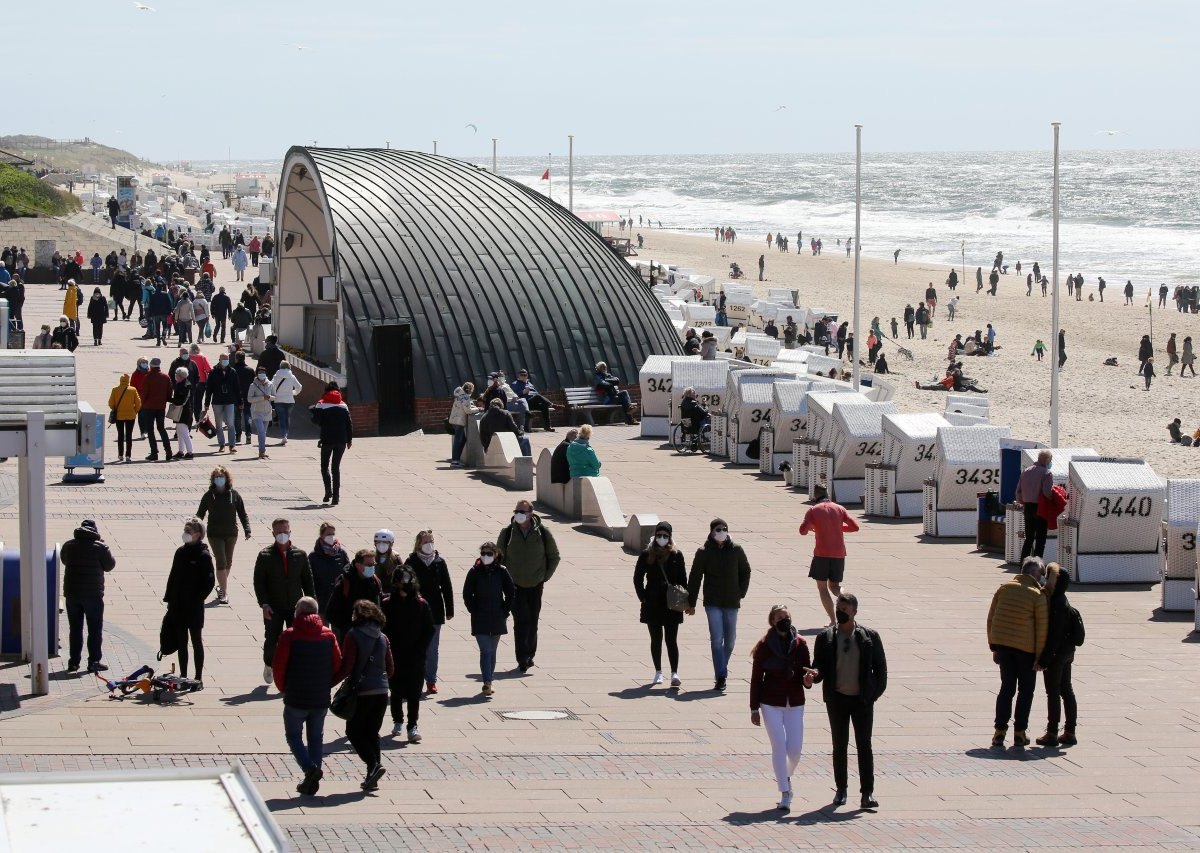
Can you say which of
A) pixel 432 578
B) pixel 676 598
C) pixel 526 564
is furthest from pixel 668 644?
pixel 432 578

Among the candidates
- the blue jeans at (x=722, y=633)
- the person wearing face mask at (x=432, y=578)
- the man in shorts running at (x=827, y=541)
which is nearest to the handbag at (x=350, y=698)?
the person wearing face mask at (x=432, y=578)

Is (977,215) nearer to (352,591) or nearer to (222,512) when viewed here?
(222,512)

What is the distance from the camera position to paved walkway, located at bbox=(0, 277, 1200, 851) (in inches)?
397

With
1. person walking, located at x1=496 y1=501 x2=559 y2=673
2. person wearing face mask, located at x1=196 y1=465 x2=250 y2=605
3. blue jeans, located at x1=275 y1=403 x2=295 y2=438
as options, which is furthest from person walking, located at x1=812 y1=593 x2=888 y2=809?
blue jeans, located at x1=275 y1=403 x2=295 y2=438

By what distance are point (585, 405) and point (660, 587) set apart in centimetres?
1710

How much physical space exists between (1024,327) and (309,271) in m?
34.9

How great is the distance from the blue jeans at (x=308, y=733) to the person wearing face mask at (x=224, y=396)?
14652mm

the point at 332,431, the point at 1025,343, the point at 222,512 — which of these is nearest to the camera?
the point at 222,512

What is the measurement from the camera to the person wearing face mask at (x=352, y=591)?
11.7 meters

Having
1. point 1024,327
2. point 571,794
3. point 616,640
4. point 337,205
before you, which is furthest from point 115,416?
point 1024,327

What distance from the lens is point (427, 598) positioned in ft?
40.7

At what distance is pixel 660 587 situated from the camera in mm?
13328

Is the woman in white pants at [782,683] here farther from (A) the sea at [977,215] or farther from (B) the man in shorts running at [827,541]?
(A) the sea at [977,215]

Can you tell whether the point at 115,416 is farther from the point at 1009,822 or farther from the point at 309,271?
the point at 1009,822
